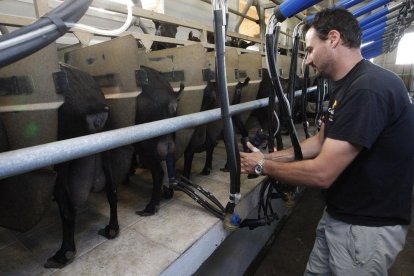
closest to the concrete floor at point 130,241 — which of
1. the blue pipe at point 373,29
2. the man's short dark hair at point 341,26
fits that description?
the man's short dark hair at point 341,26

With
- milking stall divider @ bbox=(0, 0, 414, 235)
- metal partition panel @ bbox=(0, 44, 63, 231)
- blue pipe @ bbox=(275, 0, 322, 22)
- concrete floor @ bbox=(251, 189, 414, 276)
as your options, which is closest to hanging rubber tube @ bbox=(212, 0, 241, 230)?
milking stall divider @ bbox=(0, 0, 414, 235)

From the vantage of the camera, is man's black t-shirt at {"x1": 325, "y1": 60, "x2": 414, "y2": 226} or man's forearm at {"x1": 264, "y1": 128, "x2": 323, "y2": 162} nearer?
man's black t-shirt at {"x1": 325, "y1": 60, "x2": 414, "y2": 226}

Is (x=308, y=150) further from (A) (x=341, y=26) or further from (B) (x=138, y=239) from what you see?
(B) (x=138, y=239)

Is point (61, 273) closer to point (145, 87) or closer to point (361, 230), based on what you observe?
point (145, 87)

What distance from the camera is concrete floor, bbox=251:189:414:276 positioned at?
2082 millimetres

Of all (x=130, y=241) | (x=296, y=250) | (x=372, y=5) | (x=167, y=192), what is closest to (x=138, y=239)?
(x=130, y=241)

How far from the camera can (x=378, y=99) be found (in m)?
0.88

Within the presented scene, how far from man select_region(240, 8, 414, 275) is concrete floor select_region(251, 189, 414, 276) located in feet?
3.96

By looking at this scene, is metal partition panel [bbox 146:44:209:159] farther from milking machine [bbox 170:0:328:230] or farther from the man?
the man

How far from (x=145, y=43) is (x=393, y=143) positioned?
1494mm

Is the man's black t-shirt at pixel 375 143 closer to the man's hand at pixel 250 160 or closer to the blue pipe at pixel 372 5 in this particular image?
the man's hand at pixel 250 160

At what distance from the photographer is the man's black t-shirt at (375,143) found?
34.8 inches

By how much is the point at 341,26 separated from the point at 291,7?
0.21 meters

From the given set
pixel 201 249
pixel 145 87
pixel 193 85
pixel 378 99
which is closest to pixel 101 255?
pixel 201 249
